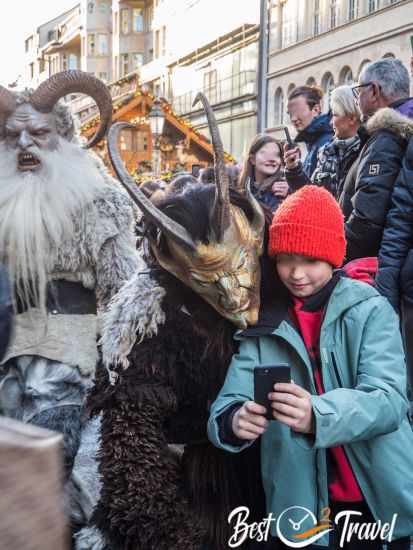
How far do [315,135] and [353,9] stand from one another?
26.9m

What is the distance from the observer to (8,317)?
4.90 ft

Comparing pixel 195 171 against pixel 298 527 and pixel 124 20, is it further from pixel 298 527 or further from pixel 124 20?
pixel 124 20

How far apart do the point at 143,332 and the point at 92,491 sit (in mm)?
1421

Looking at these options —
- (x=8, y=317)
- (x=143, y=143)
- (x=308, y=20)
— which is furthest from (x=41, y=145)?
(x=308, y=20)

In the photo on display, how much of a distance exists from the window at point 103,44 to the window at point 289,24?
4100 centimetres

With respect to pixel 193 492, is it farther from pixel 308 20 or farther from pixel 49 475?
pixel 308 20

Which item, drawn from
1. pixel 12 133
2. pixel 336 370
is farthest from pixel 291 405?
pixel 12 133

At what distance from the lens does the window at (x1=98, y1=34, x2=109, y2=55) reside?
77.4 metres

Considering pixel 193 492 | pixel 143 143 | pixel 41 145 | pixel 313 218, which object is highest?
pixel 143 143

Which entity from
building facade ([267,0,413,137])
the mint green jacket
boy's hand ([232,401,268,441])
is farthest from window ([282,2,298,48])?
boy's hand ([232,401,268,441])

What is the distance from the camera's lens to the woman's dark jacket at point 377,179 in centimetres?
471

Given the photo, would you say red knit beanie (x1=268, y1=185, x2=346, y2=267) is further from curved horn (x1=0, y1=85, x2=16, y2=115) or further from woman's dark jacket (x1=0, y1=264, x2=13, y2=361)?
curved horn (x1=0, y1=85, x2=16, y2=115)

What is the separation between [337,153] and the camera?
555cm

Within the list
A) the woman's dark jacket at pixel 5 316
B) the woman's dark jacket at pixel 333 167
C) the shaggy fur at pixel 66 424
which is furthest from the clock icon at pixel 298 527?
the woman's dark jacket at pixel 333 167
